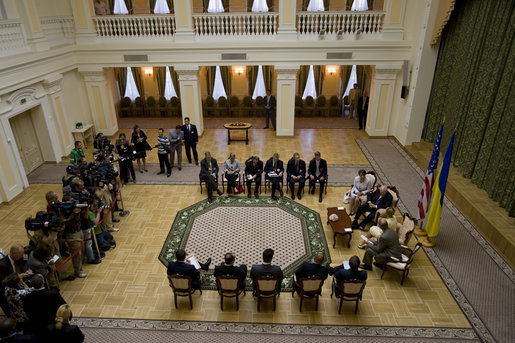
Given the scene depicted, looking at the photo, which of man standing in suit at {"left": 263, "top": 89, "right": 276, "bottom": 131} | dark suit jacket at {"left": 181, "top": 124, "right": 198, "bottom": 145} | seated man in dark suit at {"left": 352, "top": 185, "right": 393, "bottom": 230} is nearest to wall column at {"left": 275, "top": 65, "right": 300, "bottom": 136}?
man standing in suit at {"left": 263, "top": 89, "right": 276, "bottom": 131}

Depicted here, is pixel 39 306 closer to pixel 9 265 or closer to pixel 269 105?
pixel 9 265

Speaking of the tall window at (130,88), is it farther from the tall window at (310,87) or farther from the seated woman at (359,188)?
the seated woman at (359,188)

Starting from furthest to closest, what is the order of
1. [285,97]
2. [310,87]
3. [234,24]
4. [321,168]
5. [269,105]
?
1. [310,87]
2. [269,105]
3. [285,97]
4. [234,24]
5. [321,168]

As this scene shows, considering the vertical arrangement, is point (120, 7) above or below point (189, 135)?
above

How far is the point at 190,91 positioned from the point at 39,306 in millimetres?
9969

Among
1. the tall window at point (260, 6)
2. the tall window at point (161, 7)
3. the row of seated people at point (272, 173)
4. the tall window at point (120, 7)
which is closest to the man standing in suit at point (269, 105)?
the tall window at point (260, 6)

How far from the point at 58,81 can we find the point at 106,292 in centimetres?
828

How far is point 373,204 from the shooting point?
8336 mm

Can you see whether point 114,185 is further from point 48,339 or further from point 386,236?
point 386,236

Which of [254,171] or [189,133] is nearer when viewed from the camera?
[254,171]

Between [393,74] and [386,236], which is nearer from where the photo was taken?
[386,236]

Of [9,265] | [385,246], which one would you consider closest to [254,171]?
[385,246]

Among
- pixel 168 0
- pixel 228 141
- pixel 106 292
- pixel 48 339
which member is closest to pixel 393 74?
pixel 228 141

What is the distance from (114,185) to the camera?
348 inches
